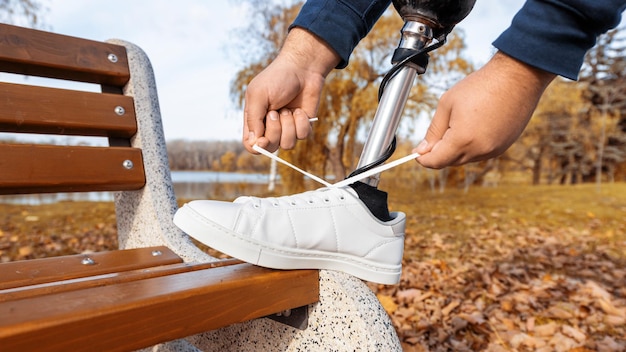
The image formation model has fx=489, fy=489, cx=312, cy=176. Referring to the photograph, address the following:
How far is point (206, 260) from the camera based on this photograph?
1406 millimetres

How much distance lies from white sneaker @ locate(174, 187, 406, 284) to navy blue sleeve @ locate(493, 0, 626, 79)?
47 centimetres

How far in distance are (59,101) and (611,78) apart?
100 ft

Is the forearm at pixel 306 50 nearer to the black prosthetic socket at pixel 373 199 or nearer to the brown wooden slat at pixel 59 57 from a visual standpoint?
the black prosthetic socket at pixel 373 199

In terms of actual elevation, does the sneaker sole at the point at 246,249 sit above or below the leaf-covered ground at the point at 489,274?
above

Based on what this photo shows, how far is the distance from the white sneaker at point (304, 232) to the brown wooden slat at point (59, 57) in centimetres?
94

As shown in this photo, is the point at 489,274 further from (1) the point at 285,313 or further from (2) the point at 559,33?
(2) the point at 559,33

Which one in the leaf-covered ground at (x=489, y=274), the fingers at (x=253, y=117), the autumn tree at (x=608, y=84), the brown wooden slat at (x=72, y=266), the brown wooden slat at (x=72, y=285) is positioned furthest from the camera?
the autumn tree at (x=608, y=84)

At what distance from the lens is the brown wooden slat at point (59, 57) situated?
5.03ft

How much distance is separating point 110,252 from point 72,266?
5.9 inches

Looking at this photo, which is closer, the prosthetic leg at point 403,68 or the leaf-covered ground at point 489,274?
the prosthetic leg at point 403,68

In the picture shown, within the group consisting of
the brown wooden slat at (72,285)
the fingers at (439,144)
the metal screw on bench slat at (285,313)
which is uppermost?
the fingers at (439,144)

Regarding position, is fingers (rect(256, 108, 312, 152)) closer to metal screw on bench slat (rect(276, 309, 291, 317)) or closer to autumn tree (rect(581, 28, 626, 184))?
metal screw on bench slat (rect(276, 309, 291, 317))

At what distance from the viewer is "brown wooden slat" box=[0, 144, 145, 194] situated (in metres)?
1.43

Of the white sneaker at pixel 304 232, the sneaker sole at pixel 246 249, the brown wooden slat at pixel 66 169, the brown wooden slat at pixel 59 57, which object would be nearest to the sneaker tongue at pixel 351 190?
the white sneaker at pixel 304 232
